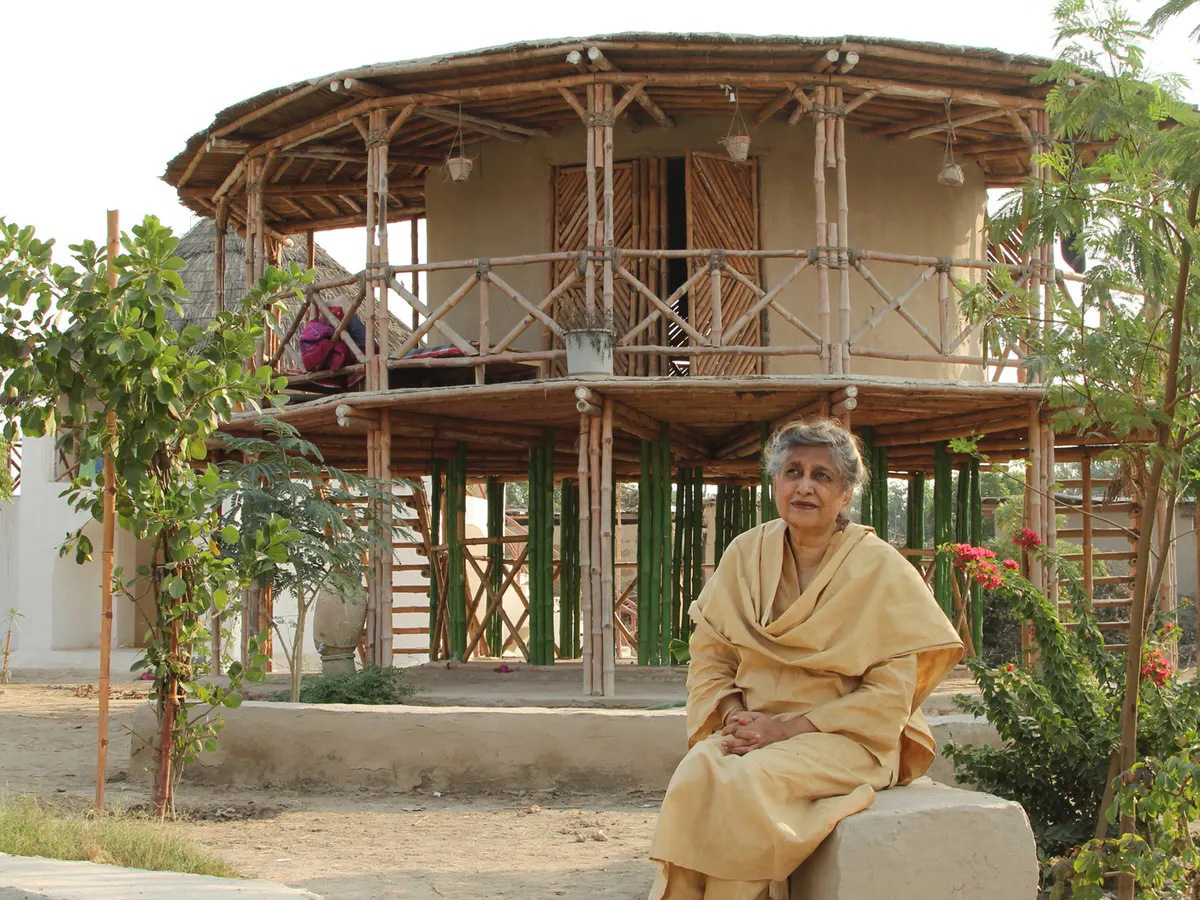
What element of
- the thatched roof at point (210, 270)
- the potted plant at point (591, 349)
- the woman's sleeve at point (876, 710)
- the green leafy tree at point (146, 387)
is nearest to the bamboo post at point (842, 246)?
the potted plant at point (591, 349)

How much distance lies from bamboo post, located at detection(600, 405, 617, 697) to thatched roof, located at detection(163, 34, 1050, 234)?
60 centimetres

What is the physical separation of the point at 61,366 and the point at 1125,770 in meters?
4.65

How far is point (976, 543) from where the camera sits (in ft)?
49.0

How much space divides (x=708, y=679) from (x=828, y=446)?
82 cm

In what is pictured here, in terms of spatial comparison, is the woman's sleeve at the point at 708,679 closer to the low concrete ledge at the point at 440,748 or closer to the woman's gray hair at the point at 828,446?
the woman's gray hair at the point at 828,446

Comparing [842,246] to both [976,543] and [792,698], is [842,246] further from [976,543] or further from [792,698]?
[792,698]

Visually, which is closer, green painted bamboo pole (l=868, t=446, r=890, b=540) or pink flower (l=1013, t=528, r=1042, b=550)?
pink flower (l=1013, t=528, r=1042, b=550)

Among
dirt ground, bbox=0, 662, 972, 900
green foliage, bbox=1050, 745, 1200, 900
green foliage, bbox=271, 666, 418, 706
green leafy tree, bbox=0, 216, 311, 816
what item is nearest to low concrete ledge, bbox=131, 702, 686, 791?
dirt ground, bbox=0, 662, 972, 900

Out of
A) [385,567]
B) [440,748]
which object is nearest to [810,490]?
[440,748]

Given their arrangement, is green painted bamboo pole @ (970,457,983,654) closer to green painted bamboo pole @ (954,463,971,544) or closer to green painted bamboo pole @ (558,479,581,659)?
green painted bamboo pole @ (954,463,971,544)

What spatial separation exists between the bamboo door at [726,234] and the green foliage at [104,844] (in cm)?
718

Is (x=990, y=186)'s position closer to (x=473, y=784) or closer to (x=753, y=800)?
(x=473, y=784)

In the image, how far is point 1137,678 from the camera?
16.0ft

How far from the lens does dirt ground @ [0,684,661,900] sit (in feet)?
19.5
